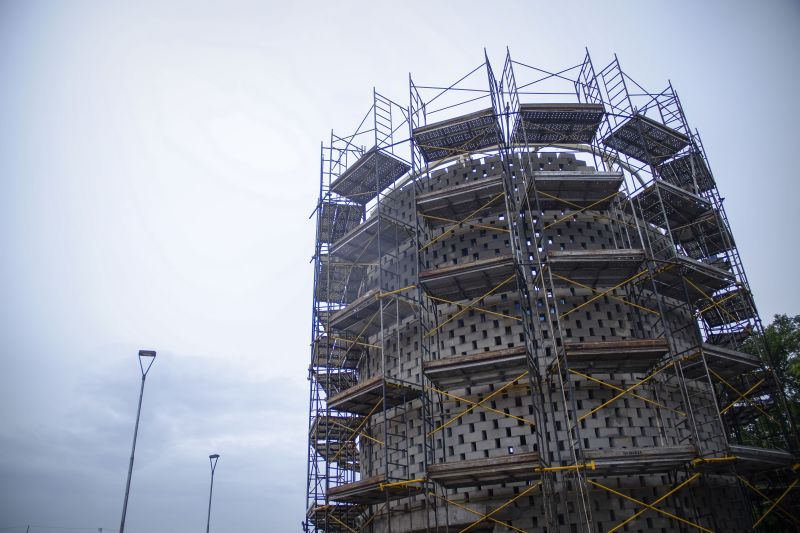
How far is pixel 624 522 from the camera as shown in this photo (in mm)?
19031

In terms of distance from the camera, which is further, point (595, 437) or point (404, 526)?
point (404, 526)

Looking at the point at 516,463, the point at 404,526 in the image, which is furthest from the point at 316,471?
the point at 516,463

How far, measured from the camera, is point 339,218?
36.6m

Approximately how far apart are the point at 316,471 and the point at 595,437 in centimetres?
1477

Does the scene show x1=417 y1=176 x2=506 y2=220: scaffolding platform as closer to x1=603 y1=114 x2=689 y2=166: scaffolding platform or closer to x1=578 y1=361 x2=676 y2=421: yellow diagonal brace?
x1=603 y1=114 x2=689 y2=166: scaffolding platform

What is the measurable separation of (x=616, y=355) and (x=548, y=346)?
3.02m

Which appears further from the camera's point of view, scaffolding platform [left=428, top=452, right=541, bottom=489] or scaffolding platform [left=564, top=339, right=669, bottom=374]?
scaffolding platform [left=564, top=339, right=669, bottom=374]

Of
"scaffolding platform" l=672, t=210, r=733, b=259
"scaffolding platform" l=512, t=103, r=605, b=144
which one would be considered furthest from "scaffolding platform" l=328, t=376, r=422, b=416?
"scaffolding platform" l=672, t=210, r=733, b=259

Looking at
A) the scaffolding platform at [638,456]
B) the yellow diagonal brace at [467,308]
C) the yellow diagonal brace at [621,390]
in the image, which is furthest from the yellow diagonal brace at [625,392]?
the yellow diagonal brace at [467,308]

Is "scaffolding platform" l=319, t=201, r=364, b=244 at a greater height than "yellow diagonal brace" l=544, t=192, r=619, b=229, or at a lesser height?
greater

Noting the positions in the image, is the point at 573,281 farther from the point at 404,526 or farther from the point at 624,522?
the point at 404,526

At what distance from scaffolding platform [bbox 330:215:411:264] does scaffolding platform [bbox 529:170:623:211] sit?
688cm

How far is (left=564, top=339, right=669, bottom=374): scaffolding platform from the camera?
20.9 meters

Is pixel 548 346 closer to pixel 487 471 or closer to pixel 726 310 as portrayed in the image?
pixel 487 471
